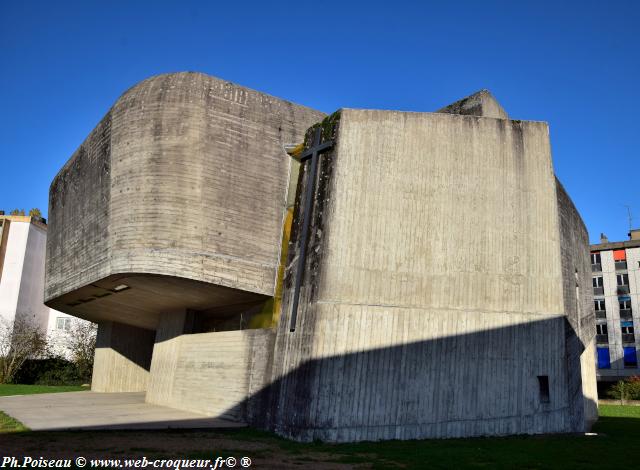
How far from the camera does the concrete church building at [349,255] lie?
13.2m

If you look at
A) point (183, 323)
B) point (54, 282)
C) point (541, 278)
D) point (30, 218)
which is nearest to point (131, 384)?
point (54, 282)

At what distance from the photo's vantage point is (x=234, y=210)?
54.0ft

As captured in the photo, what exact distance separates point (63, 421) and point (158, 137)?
787cm

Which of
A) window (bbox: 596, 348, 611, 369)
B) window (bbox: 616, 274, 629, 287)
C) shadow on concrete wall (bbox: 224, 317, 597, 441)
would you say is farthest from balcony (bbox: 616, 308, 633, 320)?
shadow on concrete wall (bbox: 224, 317, 597, 441)

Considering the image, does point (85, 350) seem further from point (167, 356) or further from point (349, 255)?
point (349, 255)

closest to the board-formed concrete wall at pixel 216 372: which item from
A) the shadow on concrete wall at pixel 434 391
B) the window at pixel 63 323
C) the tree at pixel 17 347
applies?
the shadow on concrete wall at pixel 434 391

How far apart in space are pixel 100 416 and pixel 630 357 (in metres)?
42.6

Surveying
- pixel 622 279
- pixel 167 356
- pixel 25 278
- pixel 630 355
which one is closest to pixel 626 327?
pixel 630 355

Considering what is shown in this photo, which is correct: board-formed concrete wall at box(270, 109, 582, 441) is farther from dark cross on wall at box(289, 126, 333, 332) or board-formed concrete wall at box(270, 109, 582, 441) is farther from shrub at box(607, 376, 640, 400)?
shrub at box(607, 376, 640, 400)

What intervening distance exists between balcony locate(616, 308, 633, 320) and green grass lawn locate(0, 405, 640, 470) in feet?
121

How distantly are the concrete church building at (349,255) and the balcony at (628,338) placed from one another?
103 feet

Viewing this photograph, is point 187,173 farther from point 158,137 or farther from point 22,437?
point 22,437

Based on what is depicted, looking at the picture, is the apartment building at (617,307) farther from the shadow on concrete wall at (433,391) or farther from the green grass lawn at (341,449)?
the green grass lawn at (341,449)

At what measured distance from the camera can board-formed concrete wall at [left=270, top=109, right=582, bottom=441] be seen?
42.6 feet
